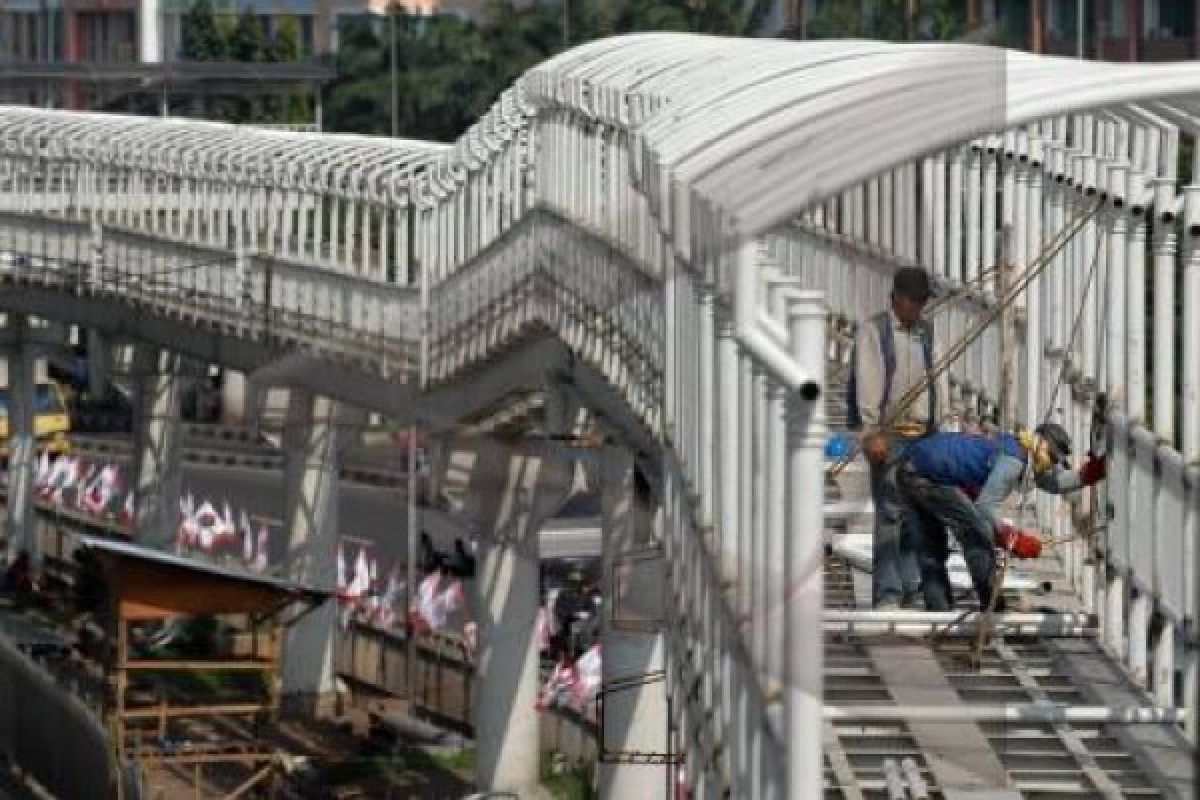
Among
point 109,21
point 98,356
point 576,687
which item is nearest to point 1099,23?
point 98,356

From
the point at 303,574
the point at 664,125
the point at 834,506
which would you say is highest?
the point at 664,125

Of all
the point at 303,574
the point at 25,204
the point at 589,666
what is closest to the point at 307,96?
the point at 25,204

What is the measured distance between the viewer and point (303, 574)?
196 ft

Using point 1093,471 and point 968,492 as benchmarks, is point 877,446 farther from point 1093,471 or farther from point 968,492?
point 1093,471

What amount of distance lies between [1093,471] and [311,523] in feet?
128

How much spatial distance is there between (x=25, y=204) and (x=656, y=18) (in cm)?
3696

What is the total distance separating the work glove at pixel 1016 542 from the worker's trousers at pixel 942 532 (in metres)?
0.09

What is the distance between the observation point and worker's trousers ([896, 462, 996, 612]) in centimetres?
2208

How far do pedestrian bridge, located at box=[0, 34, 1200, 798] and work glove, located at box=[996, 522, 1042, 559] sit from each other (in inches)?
12.7

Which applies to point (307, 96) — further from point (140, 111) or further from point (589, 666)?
point (589, 666)

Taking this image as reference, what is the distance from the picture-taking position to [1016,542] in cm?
2255

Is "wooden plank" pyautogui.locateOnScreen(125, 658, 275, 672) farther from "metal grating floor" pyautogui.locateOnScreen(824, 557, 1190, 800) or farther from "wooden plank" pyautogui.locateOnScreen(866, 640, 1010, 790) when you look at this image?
"wooden plank" pyautogui.locateOnScreen(866, 640, 1010, 790)

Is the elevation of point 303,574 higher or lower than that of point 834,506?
lower

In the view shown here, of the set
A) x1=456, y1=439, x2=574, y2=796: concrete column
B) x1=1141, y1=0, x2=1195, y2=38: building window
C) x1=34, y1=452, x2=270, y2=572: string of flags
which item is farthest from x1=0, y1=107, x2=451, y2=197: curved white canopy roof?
x1=1141, y1=0, x2=1195, y2=38: building window
